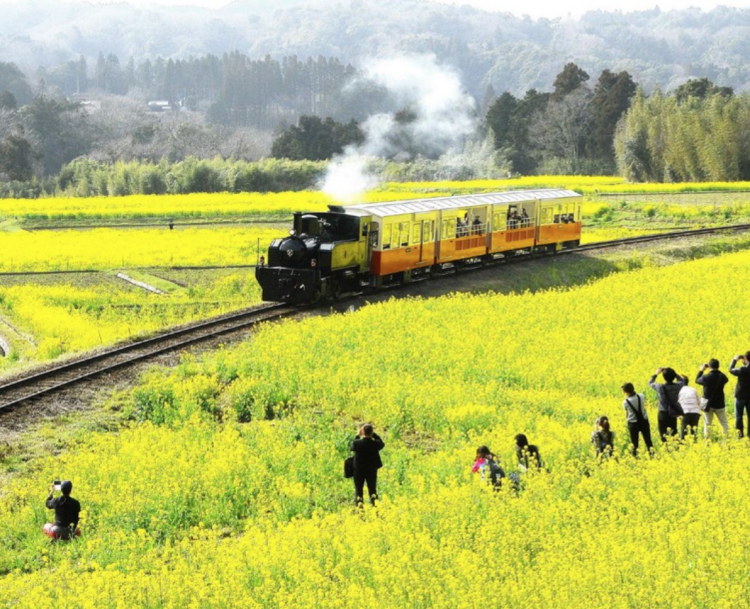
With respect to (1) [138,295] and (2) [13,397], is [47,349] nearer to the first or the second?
(2) [13,397]

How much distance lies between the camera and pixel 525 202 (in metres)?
40.4

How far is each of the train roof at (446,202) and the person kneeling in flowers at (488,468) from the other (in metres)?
19.0

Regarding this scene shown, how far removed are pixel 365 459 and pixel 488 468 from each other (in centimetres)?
170

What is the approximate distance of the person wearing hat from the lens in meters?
13.5

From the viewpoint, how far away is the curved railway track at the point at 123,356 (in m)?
21.0

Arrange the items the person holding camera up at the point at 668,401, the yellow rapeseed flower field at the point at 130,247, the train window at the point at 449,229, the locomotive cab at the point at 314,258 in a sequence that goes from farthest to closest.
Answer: the yellow rapeseed flower field at the point at 130,247 < the train window at the point at 449,229 < the locomotive cab at the point at 314,258 < the person holding camera up at the point at 668,401

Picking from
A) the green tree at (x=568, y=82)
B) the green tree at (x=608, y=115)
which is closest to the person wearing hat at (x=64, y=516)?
the green tree at (x=608, y=115)

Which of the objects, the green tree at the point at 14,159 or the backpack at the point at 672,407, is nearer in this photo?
the backpack at the point at 672,407

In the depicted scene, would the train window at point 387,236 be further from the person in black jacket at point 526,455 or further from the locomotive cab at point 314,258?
A: the person in black jacket at point 526,455

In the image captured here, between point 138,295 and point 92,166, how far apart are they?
66.3 meters

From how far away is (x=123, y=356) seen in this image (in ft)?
79.4

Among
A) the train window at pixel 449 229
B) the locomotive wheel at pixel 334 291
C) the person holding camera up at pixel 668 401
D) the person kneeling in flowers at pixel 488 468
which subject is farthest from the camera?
the train window at pixel 449 229

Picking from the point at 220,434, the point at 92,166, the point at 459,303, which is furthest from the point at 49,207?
the point at 220,434

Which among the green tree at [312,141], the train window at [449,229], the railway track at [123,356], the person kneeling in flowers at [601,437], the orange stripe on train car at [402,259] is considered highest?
the green tree at [312,141]
